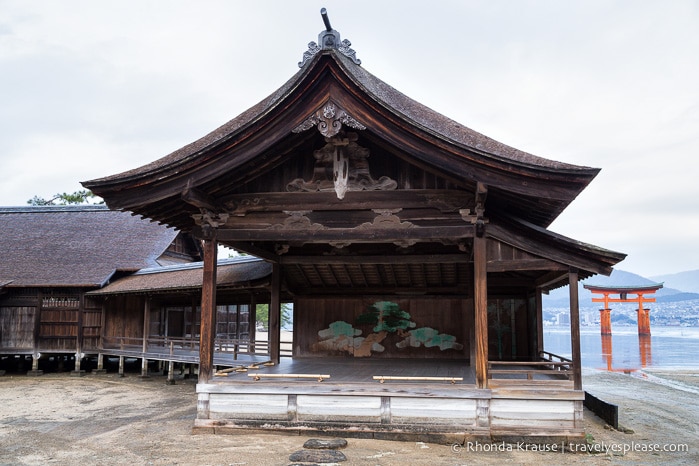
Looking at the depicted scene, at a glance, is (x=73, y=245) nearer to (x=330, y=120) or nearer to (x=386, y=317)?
(x=386, y=317)

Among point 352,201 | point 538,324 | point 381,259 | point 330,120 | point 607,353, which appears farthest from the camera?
point 607,353

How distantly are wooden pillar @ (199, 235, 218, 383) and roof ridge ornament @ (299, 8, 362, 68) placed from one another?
11.6ft

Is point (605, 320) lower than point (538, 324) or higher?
lower

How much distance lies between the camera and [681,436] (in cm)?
1120

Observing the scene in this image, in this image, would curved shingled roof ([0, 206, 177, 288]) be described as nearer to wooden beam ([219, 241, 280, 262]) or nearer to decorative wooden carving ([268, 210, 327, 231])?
wooden beam ([219, 241, 280, 262])

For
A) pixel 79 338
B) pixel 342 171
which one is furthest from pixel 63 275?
pixel 342 171

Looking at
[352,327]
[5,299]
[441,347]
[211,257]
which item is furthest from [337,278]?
[5,299]

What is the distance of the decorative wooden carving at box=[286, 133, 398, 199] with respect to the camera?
30.1 feet

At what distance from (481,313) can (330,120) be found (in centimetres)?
383

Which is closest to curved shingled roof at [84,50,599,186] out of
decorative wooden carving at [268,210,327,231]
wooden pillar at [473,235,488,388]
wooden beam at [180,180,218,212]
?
wooden beam at [180,180,218,212]

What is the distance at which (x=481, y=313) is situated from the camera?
9.10 m

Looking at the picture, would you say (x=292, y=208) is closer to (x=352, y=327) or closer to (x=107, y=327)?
(x=352, y=327)

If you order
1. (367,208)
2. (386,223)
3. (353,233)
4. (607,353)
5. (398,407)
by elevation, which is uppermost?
(367,208)

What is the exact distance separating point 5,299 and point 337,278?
1506 centimetres
